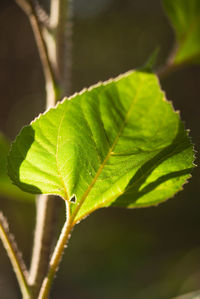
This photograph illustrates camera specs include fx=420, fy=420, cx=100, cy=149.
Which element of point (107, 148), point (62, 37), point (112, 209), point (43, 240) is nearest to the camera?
point (107, 148)

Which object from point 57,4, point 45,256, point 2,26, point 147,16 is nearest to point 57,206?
point 45,256

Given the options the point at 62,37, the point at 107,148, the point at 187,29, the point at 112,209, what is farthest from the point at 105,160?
the point at 112,209

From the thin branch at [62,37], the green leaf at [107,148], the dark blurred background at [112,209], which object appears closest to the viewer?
the green leaf at [107,148]

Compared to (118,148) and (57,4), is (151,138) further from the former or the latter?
(57,4)

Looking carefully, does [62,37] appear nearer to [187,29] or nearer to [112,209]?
[187,29]

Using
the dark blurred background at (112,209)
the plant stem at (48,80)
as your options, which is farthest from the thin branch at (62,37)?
the dark blurred background at (112,209)

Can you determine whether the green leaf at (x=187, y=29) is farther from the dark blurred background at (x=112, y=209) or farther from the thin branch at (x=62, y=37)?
the dark blurred background at (x=112, y=209)
